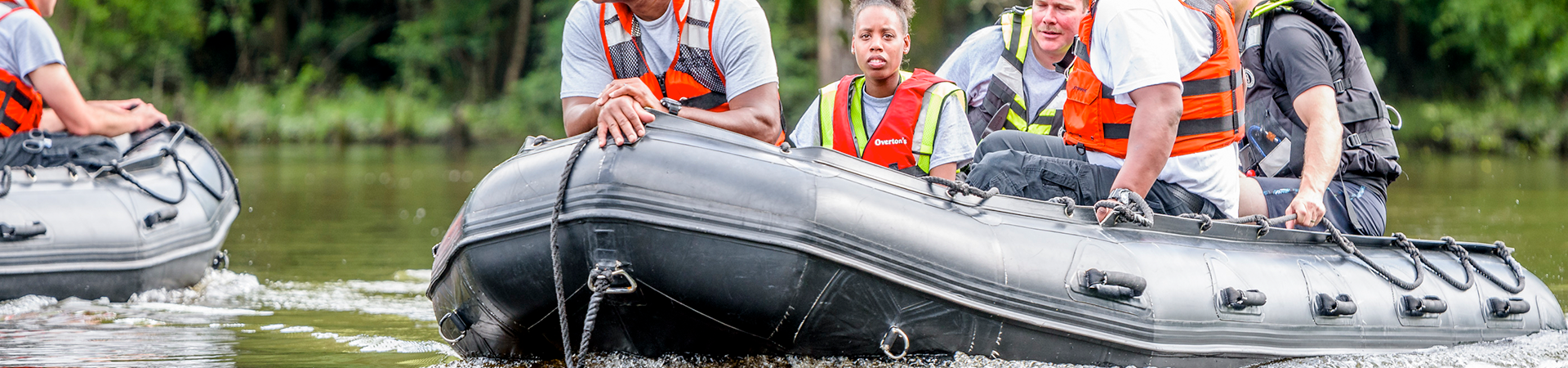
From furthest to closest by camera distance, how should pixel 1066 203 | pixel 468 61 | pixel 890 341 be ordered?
pixel 468 61 < pixel 1066 203 < pixel 890 341

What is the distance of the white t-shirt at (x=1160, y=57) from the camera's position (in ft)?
11.2

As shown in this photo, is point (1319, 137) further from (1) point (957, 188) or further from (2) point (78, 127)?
(2) point (78, 127)

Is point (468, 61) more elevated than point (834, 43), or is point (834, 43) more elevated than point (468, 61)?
point (834, 43)

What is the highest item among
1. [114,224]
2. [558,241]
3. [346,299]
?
[558,241]

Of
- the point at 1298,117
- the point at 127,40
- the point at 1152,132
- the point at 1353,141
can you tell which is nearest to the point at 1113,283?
the point at 1152,132

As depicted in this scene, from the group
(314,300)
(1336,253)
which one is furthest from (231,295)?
(1336,253)

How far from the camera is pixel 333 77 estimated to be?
2820 centimetres

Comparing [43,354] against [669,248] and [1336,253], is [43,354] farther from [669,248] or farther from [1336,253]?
[1336,253]

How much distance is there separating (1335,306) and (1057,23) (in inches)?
53.8

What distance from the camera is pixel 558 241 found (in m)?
3.02

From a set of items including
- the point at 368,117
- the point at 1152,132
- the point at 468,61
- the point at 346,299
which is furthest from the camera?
the point at 468,61

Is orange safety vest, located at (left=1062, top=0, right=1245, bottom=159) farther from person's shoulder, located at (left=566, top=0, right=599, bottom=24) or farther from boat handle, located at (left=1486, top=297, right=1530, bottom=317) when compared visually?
person's shoulder, located at (left=566, top=0, right=599, bottom=24)

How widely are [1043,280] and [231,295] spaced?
12.4ft

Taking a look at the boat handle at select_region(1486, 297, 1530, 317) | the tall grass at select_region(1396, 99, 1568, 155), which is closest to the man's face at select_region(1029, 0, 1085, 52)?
the boat handle at select_region(1486, 297, 1530, 317)
